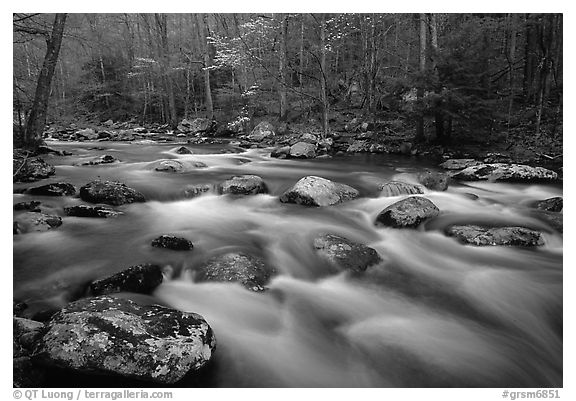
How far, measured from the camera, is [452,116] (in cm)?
891

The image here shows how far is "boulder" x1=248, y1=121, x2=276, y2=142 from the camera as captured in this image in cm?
1419

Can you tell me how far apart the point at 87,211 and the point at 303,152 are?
6199mm

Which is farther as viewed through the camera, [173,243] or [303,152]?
[303,152]

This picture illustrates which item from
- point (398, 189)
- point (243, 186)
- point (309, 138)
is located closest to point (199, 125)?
point (309, 138)

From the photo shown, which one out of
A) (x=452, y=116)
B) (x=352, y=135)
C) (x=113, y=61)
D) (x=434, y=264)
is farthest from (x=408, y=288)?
(x=113, y=61)

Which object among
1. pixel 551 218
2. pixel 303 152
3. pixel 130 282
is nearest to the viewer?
pixel 130 282

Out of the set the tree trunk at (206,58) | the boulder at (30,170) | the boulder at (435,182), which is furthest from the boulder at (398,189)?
the tree trunk at (206,58)

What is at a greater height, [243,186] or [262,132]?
[262,132]

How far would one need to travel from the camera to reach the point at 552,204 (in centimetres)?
527

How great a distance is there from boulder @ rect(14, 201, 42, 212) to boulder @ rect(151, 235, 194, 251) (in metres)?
1.83

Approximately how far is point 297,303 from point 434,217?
262 cm

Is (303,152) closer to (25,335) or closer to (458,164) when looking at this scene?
(458,164)

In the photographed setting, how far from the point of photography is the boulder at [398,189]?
6.34 metres

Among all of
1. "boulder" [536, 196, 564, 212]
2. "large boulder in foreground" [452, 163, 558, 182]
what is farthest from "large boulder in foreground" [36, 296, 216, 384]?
"large boulder in foreground" [452, 163, 558, 182]
